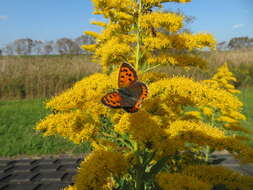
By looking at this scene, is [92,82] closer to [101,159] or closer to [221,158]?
[101,159]

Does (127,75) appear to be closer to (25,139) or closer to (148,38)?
(148,38)

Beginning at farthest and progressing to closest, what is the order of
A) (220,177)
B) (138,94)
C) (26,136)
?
(26,136) < (138,94) < (220,177)

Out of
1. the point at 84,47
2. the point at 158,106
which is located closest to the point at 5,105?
the point at 84,47

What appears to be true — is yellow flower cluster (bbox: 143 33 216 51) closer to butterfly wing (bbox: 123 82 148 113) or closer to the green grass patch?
butterfly wing (bbox: 123 82 148 113)

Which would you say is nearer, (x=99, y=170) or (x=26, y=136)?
(x=99, y=170)

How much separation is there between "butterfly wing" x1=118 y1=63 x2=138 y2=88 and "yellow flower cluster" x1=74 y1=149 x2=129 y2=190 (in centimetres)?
77

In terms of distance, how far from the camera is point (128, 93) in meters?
2.47

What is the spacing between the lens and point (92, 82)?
8.99 feet

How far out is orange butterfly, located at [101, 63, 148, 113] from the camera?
225 cm

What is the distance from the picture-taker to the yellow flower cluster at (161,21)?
310cm

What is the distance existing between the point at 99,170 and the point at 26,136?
A: 7323 millimetres

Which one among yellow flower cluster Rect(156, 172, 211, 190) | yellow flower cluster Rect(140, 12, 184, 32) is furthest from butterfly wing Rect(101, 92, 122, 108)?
yellow flower cluster Rect(140, 12, 184, 32)

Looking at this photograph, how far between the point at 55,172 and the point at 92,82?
2.91 m

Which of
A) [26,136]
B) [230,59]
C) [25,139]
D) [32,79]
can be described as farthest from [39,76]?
[230,59]
